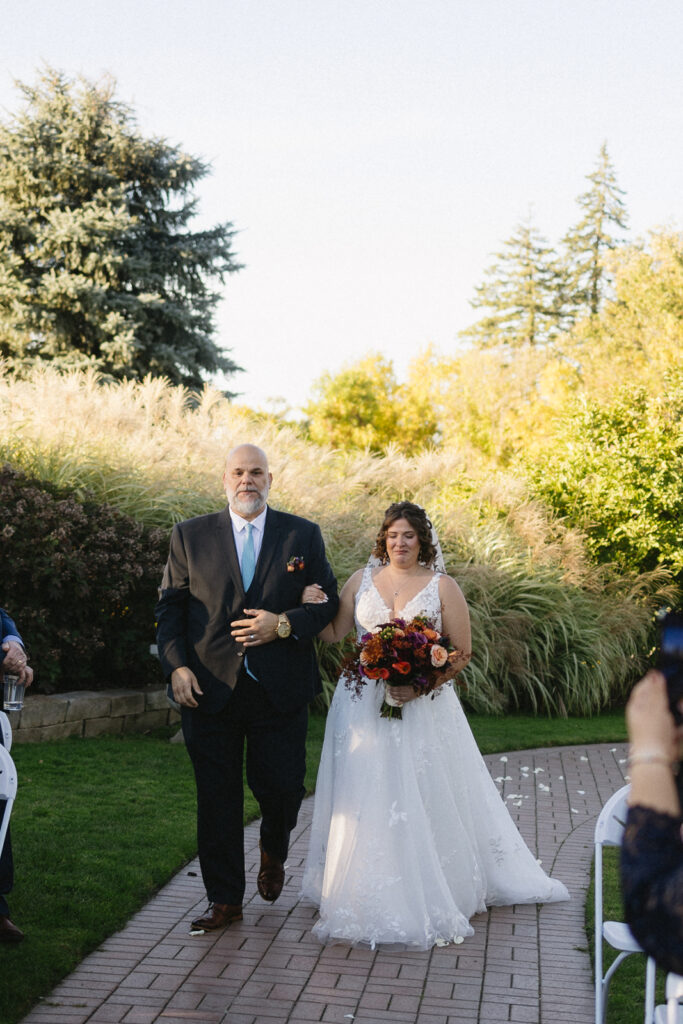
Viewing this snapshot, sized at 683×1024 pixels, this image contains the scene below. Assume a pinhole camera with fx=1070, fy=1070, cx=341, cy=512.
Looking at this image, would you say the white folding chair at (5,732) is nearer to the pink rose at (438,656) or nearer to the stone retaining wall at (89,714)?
the pink rose at (438,656)

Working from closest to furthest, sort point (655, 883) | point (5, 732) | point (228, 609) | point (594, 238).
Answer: point (655, 883) → point (5, 732) → point (228, 609) → point (594, 238)

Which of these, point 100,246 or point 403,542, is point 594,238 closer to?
point 100,246

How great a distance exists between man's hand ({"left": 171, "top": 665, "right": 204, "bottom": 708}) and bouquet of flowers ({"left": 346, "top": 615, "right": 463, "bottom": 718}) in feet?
2.80

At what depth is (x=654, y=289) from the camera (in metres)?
32.5

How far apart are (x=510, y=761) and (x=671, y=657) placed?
887 centimetres

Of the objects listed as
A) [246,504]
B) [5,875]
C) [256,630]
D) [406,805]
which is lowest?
[5,875]

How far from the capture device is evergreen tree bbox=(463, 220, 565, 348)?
2000 inches

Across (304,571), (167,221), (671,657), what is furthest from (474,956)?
(167,221)

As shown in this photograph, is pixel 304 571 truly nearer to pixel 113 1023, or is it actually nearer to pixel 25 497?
pixel 113 1023

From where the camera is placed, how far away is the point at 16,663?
179 inches

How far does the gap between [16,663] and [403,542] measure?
6.99ft

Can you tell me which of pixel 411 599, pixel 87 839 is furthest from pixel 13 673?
pixel 87 839

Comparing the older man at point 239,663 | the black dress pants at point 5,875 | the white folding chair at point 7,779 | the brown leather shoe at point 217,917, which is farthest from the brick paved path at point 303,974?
the white folding chair at point 7,779

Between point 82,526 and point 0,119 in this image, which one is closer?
point 82,526
